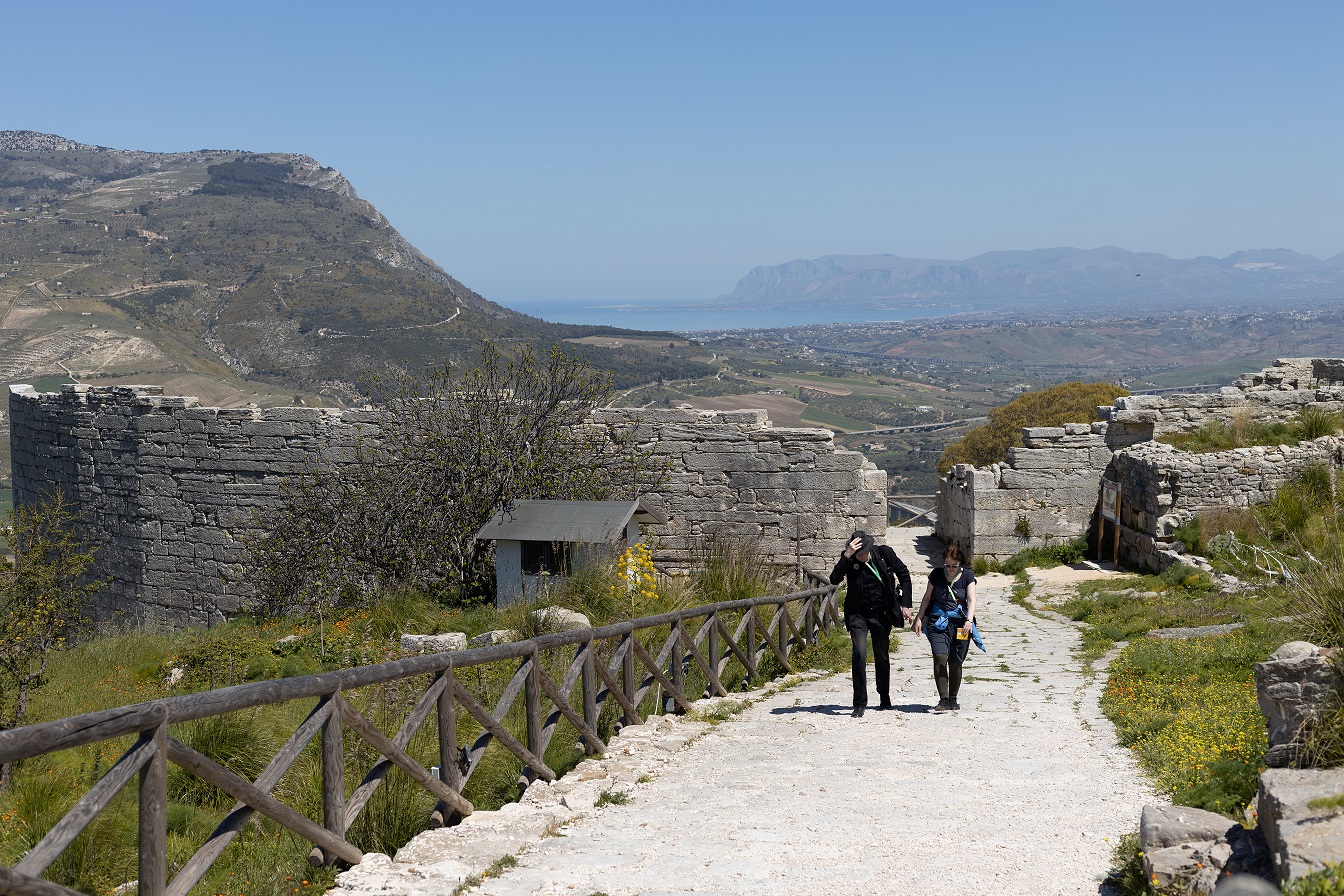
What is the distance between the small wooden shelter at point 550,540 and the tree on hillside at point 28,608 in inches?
197

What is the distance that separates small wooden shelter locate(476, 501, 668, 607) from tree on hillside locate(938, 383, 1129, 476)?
2003 centimetres

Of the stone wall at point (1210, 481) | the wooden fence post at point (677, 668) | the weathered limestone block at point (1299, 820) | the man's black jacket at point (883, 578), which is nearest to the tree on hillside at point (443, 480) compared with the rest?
the wooden fence post at point (677, 668)

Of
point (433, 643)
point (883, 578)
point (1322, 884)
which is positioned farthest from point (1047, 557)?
point (1322, 884)

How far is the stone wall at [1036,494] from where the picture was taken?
2048 centimetres

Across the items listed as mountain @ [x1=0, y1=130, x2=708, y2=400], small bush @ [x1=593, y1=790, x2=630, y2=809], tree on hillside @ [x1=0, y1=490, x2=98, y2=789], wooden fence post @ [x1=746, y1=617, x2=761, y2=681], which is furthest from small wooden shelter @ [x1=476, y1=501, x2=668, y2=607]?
mountain @ [x1=0, y1=130, x2=708, y2=400]

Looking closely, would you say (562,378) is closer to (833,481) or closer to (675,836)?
(833,481)

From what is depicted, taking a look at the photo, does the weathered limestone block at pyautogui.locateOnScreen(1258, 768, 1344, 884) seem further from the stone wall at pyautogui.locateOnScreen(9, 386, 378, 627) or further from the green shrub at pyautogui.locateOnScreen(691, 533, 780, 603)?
the stone wall at pyautogui.locateOnScreen(9, 386, 378, 627)

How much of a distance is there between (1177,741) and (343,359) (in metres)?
73.2

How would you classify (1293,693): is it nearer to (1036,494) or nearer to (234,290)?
(1036,494)

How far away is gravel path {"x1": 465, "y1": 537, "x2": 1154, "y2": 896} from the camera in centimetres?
483

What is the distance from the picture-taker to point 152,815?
400 cm

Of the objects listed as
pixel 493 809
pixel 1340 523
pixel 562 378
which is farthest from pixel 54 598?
pixel 1340 523

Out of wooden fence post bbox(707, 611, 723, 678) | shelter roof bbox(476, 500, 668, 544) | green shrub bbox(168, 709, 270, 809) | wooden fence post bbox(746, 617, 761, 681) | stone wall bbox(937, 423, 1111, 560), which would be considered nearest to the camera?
green shrub bbox(168, 709, 270, 809)

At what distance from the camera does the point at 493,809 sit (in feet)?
20.7
